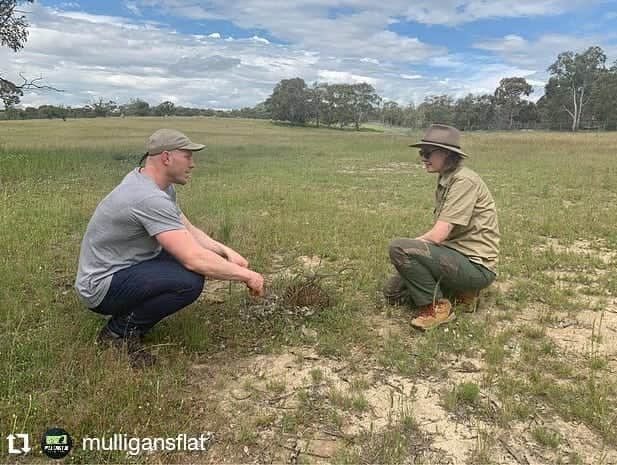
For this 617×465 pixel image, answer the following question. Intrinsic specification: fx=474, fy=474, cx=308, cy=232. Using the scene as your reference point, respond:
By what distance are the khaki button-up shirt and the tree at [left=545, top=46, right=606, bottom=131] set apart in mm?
82488

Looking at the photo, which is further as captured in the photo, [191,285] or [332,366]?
[332,366]

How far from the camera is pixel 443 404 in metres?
2.96

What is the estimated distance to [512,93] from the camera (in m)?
87.8

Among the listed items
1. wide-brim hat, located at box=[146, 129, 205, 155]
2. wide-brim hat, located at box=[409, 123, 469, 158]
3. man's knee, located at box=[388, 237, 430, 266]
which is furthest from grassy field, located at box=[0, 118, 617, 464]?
wide-brim hat, located at box=[409, 123, 469, 158]

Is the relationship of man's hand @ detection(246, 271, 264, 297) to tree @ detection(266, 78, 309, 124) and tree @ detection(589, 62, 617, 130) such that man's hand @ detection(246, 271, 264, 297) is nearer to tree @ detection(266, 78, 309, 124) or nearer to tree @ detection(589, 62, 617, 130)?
tree @ detection(266, 78, 309, 124)

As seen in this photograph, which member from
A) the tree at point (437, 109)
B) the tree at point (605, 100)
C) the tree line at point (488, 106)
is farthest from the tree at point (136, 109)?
the tree at point (605, 100)

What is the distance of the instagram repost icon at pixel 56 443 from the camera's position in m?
2.41

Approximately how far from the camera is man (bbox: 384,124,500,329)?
3.98 metres

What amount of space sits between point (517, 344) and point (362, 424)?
1687 mm

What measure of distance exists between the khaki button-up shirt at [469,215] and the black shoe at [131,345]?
8.38 feet

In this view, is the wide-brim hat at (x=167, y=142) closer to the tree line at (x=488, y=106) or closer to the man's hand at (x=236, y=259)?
the man's hand at (x=236, y=259)

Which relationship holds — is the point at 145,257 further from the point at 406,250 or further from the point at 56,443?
the point at 406,250

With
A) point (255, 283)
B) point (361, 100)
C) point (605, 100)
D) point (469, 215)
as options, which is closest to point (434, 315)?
point (469, 215)

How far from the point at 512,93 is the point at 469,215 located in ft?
311
